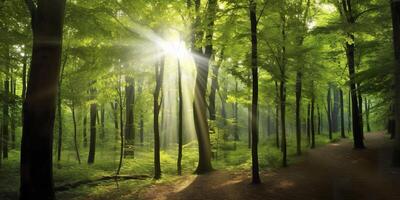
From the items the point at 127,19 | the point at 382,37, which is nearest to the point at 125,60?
the point at 127,19

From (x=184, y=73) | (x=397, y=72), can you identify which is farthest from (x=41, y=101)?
(x=184, y=73)

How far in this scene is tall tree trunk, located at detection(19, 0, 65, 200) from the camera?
7812mm

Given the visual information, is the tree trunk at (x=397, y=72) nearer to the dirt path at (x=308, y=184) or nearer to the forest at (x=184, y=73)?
the forest at (x=184, y=73)

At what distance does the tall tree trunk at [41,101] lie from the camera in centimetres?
781

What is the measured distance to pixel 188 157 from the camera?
24.4 metres

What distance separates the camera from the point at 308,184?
38.9 feet

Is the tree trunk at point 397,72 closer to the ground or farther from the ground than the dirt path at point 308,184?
farther from the ground

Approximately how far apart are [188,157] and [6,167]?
11.5m

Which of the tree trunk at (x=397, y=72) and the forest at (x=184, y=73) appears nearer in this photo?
the forest at (x=184, y=73)

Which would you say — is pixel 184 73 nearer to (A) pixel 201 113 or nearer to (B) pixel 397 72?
(A) pixel 201 113

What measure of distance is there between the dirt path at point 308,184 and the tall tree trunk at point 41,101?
4.54 meters

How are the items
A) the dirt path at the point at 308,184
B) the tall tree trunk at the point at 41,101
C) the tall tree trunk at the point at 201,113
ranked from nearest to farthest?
the tall tree trunk at the point at 41,101 < the dirt path at the point at 308,184 < the tall tree trunk at the point at 201,113

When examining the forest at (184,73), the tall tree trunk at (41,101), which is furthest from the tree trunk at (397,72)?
the tall tree trunk at (41,101)

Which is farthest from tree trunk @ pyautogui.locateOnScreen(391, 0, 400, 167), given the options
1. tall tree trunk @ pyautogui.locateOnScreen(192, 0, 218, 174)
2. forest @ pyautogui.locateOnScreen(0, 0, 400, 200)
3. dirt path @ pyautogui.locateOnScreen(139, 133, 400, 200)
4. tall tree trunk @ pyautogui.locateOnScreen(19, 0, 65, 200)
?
tall tree trunk @ pyautogui.locateOnScreen(19, 0, 65, 200)
